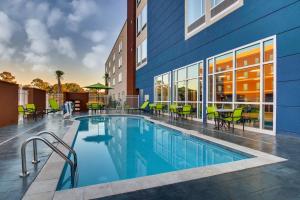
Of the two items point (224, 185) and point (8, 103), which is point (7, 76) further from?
point (224, 185)

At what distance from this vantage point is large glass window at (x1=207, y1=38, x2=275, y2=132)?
7156 millimetres

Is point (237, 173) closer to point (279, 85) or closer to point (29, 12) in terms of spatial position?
point (279, 85)

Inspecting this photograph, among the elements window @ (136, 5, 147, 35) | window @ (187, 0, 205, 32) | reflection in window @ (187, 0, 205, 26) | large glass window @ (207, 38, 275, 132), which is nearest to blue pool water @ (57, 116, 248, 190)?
large glass window @ (207, 38, 275, 132)

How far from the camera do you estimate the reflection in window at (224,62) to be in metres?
8.96

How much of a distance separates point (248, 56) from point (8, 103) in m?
10.4

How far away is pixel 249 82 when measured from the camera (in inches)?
312

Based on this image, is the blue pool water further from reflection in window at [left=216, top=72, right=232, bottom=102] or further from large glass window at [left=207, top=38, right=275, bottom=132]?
reflection in window at [left=216, top=72, right=232, bottom=102]

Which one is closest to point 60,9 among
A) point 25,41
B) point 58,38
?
point 58,38

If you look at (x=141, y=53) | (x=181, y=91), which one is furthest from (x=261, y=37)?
(x=141, y=53)

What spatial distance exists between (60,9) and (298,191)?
24.5m

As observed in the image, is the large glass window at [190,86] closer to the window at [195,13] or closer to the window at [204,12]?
the window at [204,12]

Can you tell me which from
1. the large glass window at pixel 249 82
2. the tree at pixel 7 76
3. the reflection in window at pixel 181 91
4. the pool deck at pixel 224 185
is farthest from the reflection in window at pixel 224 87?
the tree at pixel 7 76

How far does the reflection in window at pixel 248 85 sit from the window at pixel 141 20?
1457cm

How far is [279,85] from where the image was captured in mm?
6703
